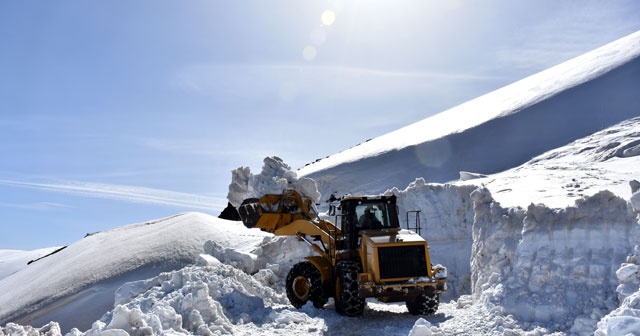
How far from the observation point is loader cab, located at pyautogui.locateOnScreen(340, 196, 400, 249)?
1015 centimetres

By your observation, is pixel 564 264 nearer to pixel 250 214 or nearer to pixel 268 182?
pixel 250 214

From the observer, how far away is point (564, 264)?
7.80 meters

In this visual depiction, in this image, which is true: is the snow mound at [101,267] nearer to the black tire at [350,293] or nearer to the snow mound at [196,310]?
the snow mound at [196,310]

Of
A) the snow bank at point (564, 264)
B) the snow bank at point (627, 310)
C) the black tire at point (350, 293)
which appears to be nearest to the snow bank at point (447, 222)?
the black tire at point (350, 293)

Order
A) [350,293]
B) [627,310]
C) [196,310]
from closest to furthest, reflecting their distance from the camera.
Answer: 1. [627,310]
2. [196,310]
3. [350,293]

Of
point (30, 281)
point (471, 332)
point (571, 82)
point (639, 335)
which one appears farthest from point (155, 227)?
point (571, 82)

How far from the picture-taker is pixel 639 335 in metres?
4.59

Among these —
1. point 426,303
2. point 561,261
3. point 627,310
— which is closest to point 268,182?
point 426,303

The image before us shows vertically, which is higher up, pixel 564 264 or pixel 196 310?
pixel 564 264

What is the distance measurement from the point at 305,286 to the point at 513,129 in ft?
60.7

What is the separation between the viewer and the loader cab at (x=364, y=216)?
10.1 m

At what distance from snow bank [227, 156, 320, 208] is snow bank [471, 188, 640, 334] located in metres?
6.33

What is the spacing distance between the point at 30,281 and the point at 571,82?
27005mm

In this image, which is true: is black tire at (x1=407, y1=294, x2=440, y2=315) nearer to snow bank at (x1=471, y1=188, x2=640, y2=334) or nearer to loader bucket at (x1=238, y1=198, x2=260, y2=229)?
snow bank at (x1=471, y1=188, x2=640, y2=334)
